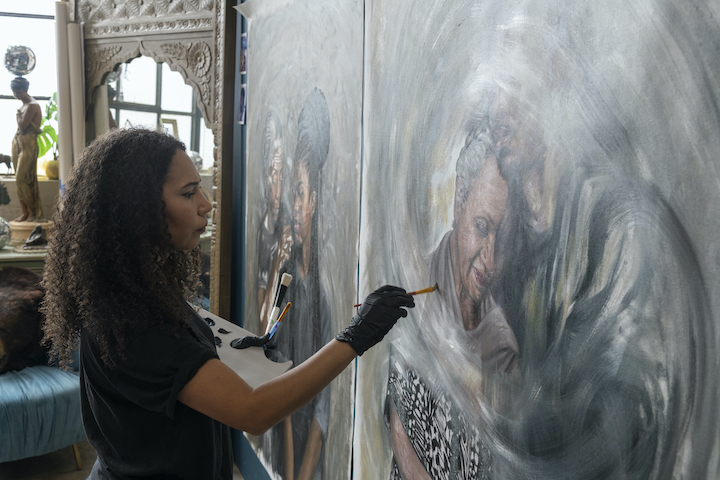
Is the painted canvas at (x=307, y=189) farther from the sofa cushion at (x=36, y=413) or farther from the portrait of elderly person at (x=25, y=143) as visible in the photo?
the portrait of elderly person at (x=25, y=143)

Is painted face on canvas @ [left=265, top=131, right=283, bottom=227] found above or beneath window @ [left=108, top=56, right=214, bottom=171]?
beneath

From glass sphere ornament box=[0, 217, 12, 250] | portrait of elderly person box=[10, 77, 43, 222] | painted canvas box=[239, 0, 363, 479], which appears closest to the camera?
painted canvas box=[239, 0, 363, 479]

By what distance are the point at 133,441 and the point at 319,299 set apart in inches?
32.5

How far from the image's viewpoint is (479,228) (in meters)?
1.16

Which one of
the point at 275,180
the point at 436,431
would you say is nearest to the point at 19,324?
the point at 275,180

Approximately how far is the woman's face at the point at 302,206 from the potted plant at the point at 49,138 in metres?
3.94

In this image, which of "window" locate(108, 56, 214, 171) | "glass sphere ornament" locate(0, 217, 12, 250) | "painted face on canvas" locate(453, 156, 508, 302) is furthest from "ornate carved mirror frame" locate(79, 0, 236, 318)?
"painted face on canvas" locate(453, 156, 508, 302)

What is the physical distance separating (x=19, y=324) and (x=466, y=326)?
9.73ft

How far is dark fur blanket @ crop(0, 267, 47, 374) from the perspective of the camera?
327 centimetres

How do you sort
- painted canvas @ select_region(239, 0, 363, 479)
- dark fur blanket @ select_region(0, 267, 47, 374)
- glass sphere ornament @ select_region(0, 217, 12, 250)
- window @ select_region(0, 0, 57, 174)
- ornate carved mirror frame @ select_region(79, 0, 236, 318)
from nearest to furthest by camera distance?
painted canvas @ select_region(239, 0, 363, 479) < ornate carved mirror frame @ select_region(79, 0, 236, 318) < dark fur blanket @ select_region(0, 267, 47, 374) < glass sphere ornament @ select_region(0, 217, 12, 250) < window @ select_region(0, 0, 57, 174)

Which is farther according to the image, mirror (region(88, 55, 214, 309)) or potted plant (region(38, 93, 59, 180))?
potted plant (region(38, 93, 59, 180))

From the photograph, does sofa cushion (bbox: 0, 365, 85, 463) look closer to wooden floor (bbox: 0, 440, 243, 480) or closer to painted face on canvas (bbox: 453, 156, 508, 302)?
wooden floor (bbox: 0, 440, 243, 480)

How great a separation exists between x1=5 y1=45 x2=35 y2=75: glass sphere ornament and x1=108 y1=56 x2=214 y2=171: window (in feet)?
4.12

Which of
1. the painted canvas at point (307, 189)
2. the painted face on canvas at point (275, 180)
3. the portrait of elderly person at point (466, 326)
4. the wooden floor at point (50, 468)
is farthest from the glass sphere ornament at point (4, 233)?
the portrait of elderly person at point (466, 326)
